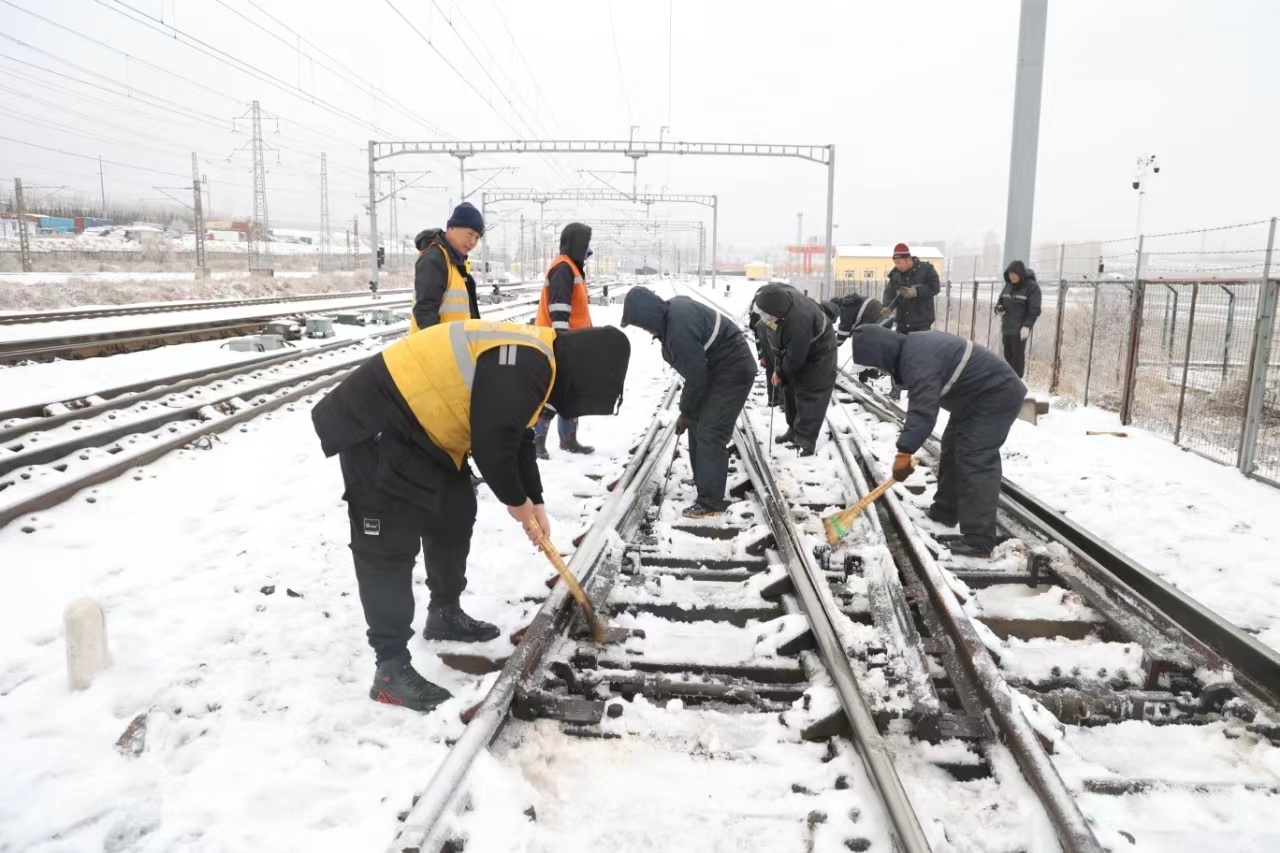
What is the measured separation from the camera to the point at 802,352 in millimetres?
7324

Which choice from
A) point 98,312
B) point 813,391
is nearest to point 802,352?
point 813,391

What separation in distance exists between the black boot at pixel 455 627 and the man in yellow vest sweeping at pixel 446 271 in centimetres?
210

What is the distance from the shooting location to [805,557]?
4426 mm

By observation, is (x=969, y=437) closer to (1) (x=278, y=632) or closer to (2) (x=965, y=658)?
(2) (x=965, y=658)

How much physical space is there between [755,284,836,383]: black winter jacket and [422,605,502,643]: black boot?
3.95 metres

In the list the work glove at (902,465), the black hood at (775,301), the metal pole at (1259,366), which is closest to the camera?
the work glove at (902,465)

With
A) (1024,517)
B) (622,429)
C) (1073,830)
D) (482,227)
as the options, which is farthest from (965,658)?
(622,429)

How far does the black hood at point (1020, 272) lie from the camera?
11.2 metres

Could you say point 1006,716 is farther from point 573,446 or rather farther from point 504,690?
point 573,446

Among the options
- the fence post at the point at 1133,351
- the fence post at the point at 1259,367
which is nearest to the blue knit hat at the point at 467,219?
the fence post at the point at 1259,367

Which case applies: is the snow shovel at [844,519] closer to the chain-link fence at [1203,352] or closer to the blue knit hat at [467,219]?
the blue knit hat at [467,219]

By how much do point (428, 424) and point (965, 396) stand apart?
3688 mm

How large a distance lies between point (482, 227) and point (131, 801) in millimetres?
3786

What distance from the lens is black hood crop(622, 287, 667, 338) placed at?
5648 mm
